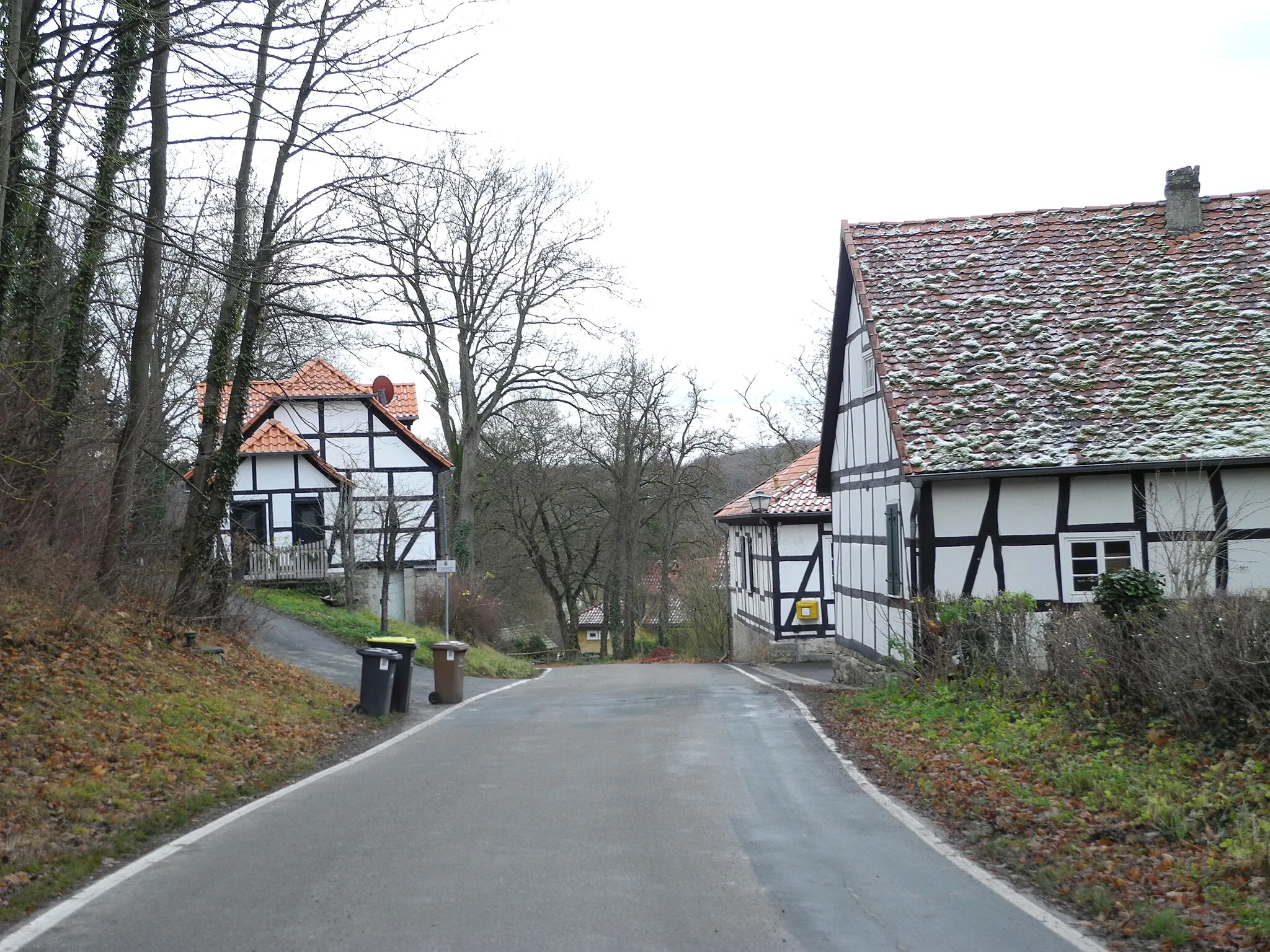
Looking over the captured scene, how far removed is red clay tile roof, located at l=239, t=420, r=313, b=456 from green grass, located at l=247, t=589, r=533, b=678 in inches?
228

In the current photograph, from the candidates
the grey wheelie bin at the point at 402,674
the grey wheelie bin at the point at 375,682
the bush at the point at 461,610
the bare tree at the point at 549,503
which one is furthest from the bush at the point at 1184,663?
the bare tree at the point at 549,503

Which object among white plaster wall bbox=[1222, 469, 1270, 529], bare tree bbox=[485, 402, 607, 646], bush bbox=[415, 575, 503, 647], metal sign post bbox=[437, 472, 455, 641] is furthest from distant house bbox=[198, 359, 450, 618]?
white plaster wall bbox=[1222, 469, 1270, 529]

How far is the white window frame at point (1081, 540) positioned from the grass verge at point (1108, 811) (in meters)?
4.76

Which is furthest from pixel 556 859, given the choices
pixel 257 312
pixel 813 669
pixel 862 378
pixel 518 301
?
pixel 518 301

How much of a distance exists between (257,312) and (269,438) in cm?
2473

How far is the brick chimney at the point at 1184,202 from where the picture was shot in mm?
20281

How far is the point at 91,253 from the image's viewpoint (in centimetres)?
1570

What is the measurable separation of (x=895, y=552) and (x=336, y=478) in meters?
26.1

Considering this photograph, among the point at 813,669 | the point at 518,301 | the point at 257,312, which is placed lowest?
the point at 813,669

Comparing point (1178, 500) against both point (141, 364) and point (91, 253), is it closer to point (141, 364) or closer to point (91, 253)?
point (141, 364)

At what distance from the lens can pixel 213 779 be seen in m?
10.5

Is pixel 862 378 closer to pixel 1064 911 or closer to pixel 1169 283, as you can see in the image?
pixel 1169 283

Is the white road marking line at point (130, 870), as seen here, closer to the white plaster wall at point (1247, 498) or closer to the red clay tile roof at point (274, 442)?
the white plaster wall at point (1247, 498)

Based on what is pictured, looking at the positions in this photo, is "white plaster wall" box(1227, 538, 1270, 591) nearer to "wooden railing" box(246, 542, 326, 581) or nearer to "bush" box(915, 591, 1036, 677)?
"bush" box(915, 591, 1036, 677)
